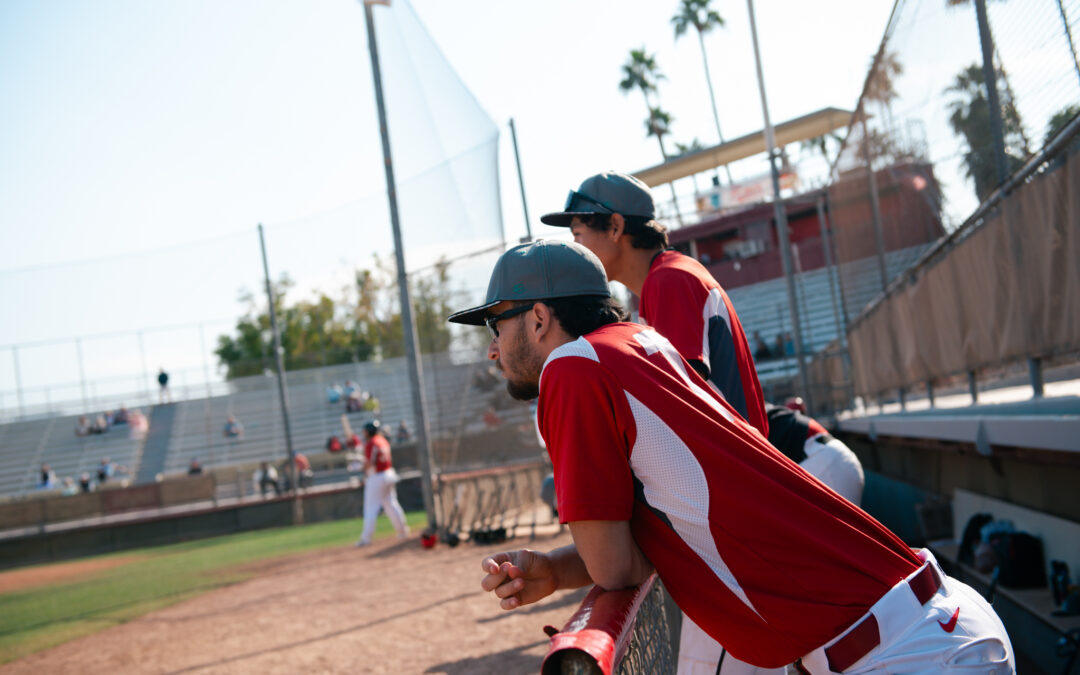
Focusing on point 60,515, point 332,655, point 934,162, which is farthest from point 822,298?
point 60,515

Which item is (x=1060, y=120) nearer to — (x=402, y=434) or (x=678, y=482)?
(x=678, y=482)

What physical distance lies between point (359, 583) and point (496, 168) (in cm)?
652

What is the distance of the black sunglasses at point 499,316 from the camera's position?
2.15m

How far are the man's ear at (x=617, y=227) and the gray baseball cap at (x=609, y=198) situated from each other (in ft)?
0.10

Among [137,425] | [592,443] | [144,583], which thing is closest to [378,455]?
[144,583]

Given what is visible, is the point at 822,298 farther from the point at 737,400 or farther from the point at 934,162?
the point at 737,400

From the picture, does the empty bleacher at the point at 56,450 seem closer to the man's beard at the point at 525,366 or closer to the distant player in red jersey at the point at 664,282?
the distant player in red jersey at the point at 664,282

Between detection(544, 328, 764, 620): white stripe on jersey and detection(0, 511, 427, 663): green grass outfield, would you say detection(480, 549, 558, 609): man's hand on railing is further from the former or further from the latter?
detection(0, 511, 427, 663): green grass outfield

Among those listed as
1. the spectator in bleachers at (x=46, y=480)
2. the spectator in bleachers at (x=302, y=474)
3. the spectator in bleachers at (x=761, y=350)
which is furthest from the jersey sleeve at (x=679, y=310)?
the spectator in bleachers at (x=46, y=480)

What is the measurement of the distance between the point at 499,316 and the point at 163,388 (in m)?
35.6

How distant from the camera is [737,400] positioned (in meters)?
3.13

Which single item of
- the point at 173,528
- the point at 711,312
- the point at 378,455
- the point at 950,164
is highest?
the point at 950,164

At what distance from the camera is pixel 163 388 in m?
34.3

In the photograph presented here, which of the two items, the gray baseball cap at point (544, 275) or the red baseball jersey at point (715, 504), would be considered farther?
the gray baseball cap at point (544, 275)
